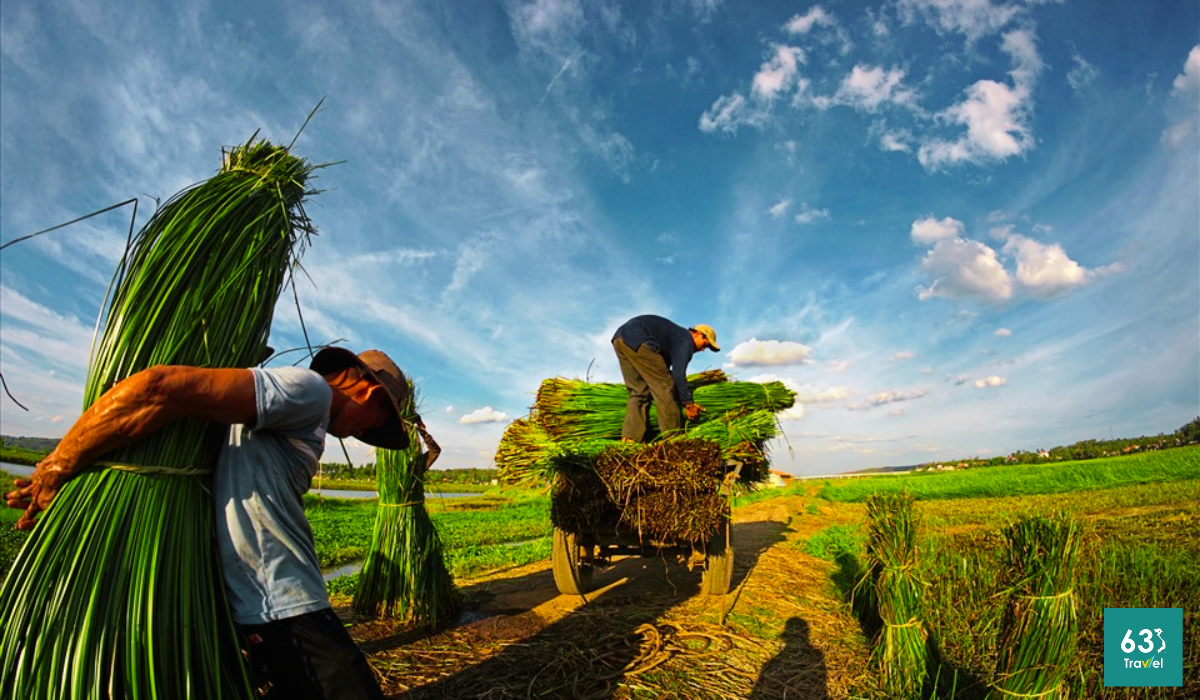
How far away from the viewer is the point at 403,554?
14.0ft

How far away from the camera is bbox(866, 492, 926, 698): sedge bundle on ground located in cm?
307

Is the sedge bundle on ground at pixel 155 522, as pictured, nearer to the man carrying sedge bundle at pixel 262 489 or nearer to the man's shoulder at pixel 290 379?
the man carrying sedge bundle at pixel 262 489

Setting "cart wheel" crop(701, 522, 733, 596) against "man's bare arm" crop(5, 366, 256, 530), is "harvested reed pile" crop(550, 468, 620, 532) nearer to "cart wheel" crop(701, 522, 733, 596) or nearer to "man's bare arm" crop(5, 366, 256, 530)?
"cart wheel" crop(701, 522, 733, 596)

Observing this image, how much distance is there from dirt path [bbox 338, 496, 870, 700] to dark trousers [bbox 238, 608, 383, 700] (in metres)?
1.83

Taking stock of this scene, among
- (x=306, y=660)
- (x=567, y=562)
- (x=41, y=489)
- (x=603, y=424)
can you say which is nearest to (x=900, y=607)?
(x=603, y=424)

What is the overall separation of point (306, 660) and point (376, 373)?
2.65ft

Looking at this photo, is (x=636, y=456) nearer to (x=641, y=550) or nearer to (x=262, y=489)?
(x=641, y=550)

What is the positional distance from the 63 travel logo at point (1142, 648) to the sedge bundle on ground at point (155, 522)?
438 centimetres

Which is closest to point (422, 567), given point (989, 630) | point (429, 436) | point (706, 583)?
point (429, 436)

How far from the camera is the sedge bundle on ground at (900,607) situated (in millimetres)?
3066

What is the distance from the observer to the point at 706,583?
4891 millimetres

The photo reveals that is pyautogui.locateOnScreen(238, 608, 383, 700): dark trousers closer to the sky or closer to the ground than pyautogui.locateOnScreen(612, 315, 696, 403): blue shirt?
closer to the ground

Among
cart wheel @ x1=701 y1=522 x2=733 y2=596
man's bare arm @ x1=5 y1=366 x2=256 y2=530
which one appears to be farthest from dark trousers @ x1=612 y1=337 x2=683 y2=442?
man's bare arm @ x1=5 y1=366 x2=256 y2=530

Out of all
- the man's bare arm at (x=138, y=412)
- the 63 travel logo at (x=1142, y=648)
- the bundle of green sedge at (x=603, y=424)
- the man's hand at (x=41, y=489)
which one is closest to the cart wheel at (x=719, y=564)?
the bundle of green sedge at (x=603, y=424)
